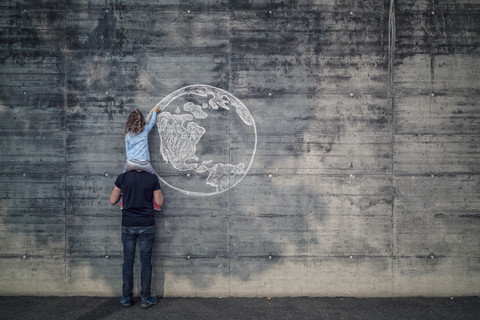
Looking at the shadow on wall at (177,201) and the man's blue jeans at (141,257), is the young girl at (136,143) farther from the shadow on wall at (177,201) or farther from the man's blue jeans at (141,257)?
the man's blue jeans at (141,257)

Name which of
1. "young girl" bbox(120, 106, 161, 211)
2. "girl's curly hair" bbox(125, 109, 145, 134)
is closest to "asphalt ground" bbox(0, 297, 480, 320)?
"young girl" bbox(120, 106, 161, 211)

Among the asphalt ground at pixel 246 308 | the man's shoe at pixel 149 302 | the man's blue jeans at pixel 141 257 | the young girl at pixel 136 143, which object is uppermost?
the young girl at pixel 136 143

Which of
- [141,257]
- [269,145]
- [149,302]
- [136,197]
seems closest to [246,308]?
[149,302]

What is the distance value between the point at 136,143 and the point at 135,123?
266mm

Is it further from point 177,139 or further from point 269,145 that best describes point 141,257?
point 269,145

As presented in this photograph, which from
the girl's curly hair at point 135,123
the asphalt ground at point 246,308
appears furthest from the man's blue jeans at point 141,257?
the girl's curly hair at point 135,123

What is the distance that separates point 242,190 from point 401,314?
2.57 meters

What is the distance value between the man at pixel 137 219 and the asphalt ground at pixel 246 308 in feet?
0.92

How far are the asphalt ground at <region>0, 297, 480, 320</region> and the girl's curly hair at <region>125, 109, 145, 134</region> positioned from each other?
7.63ft

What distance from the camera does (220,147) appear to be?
4.69m

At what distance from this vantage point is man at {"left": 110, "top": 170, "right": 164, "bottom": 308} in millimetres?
4250

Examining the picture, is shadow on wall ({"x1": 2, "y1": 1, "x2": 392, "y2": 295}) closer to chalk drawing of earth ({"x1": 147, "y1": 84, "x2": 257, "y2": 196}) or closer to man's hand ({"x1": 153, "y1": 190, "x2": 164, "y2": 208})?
chalk drawing of earth ({"x1": 147, "y1": 84, "x2": 257, "y2": 196})

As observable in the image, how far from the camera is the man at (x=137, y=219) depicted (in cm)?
425

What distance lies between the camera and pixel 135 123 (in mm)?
4395
